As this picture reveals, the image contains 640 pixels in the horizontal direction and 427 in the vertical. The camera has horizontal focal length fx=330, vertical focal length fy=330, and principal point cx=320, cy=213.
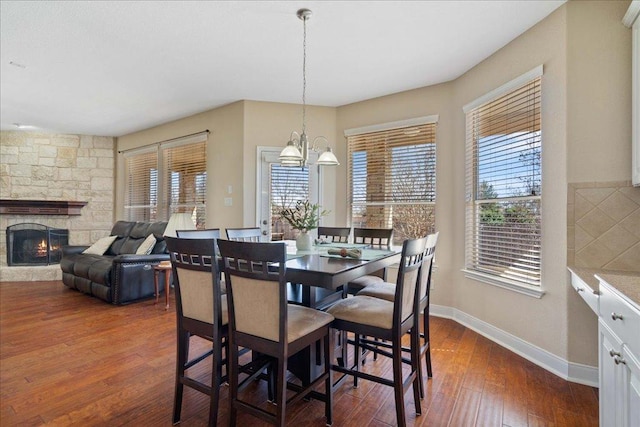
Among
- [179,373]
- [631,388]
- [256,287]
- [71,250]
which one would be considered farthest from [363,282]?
[71,250]

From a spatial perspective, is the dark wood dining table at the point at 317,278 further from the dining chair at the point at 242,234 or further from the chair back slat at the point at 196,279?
the dining chair at the point at 242,234

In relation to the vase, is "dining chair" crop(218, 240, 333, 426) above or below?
below

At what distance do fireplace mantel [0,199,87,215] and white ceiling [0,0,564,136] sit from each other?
194 cm

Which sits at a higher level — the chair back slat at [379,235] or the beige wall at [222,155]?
the beige wall at [222,155]

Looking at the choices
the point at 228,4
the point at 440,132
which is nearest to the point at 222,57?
the point at 228,4

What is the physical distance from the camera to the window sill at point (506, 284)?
2628 millimetres

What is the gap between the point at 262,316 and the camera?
5.27 feet

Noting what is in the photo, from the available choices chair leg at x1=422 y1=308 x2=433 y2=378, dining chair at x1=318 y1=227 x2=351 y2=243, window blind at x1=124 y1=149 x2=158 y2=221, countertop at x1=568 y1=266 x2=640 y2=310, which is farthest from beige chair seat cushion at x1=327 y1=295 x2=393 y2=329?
window blind at x1=124 y1=149 x2=158 y2=221

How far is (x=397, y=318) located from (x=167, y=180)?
201 inches

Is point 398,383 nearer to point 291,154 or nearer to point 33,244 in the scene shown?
point 291,154

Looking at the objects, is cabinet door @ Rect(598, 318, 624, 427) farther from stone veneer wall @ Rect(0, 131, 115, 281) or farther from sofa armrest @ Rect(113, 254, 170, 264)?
stone veneer wall @ Rect(0, 131, 115, 281)

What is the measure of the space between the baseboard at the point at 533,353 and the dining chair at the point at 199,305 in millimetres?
2361

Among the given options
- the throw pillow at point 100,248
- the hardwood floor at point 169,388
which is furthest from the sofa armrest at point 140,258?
the throw pillow at point 100,248

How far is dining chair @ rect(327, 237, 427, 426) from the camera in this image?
176 centimetres
